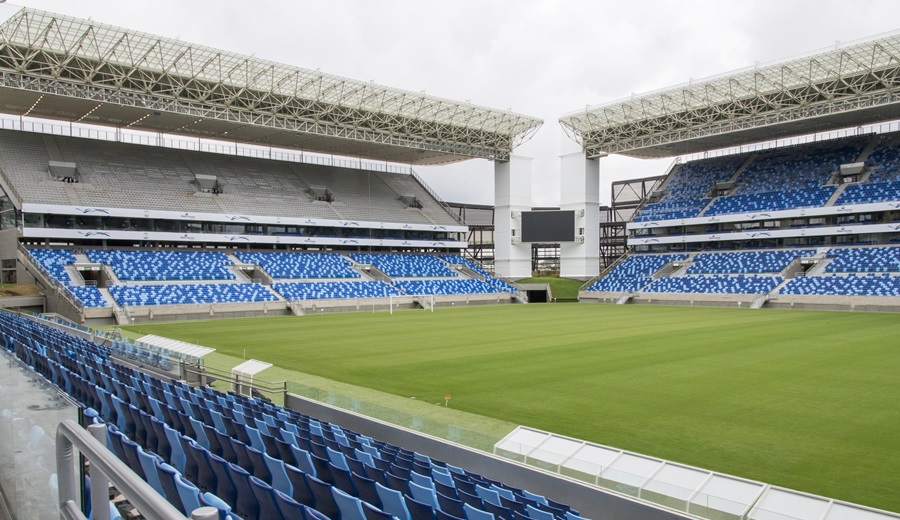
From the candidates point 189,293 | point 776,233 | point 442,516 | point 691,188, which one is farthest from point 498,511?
point 691,188

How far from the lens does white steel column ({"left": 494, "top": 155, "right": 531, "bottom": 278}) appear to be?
200 feet

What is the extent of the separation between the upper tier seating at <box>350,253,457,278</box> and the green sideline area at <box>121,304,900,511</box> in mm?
20513

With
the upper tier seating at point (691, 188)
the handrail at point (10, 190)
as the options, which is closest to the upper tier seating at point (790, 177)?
the upper tier seating at point (691, 188)

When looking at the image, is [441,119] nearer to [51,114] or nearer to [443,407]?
[51,114]

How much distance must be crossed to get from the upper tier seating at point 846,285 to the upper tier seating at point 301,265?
34.8 meters

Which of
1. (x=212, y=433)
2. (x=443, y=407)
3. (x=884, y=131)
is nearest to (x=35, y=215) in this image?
(x=443, y=407)

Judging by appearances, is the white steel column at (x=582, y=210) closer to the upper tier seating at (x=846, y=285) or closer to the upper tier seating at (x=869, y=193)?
the upper tier seating at (x=846, y=285)

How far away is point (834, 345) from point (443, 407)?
18.3m

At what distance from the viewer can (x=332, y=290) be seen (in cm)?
4678

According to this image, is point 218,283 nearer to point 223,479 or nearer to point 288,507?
point 223,479

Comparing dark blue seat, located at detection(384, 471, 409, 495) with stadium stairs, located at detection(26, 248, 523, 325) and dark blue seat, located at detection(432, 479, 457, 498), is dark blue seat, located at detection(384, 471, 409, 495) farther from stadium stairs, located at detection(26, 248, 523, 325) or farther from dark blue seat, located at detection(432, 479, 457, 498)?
stadium stairs, located at detection(26, 248, 523, 325)

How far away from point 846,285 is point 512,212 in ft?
94.4

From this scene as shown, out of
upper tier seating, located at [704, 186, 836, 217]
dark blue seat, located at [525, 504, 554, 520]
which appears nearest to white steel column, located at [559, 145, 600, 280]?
upper tier seating, located at [704, 186, 836, 217]

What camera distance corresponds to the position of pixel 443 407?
1465cm
